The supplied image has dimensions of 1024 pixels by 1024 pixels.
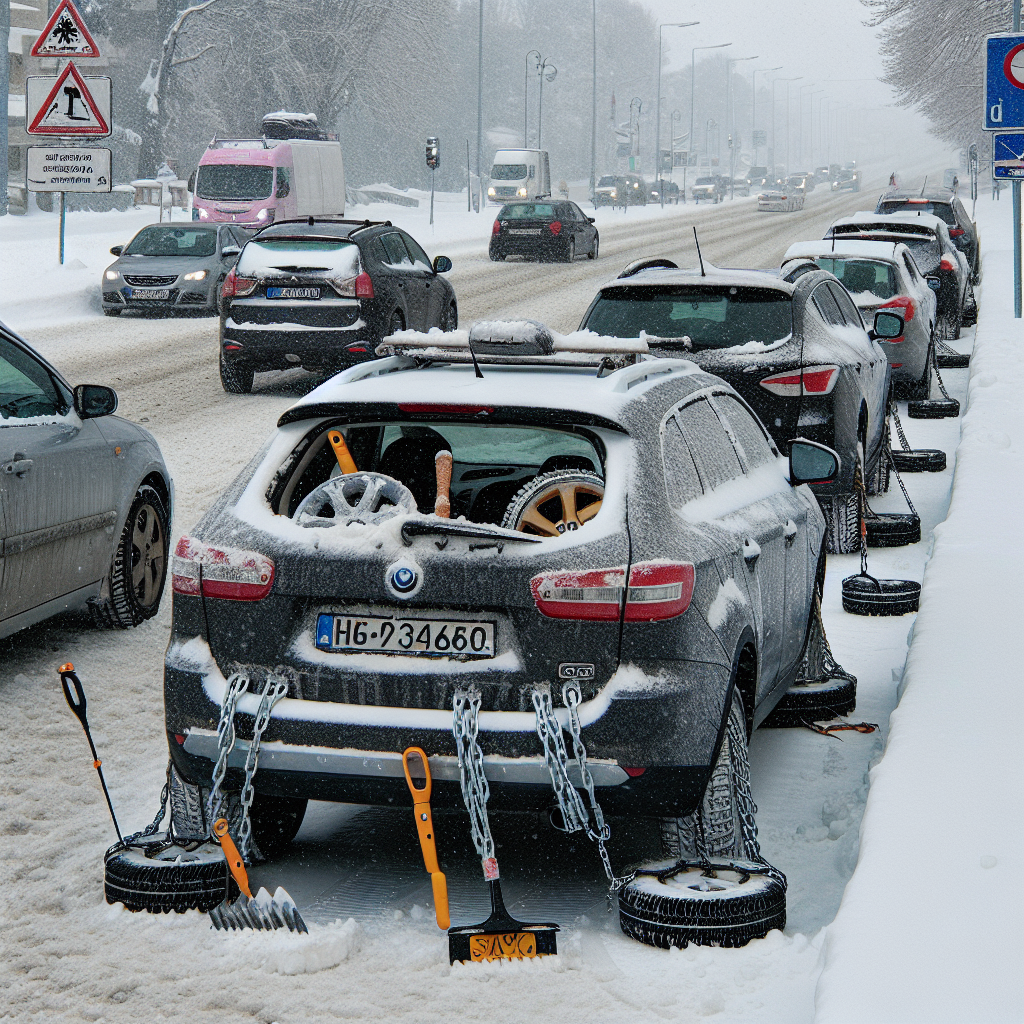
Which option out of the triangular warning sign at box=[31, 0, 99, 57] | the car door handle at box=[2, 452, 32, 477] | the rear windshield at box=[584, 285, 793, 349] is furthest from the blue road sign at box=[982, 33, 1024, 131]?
the car door handle at box=[2, 452, 32, 477]

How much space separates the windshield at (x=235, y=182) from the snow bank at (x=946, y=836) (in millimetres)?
31941

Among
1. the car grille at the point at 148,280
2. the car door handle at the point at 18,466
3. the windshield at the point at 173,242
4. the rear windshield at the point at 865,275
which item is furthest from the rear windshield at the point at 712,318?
the windshield at the point at 173,242

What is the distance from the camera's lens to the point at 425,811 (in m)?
4.46

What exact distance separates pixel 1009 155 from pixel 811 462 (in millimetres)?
14366

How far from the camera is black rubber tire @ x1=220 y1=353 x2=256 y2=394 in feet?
54.8

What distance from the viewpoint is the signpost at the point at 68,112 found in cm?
2128

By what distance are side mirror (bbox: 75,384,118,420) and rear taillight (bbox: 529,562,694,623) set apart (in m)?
3.53

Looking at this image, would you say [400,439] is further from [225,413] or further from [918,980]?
[225,413]

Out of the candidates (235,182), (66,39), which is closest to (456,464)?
(66,39)

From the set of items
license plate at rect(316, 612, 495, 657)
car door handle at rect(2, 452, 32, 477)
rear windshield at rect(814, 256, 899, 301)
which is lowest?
license plate at rect(316, 612, 495, 657)

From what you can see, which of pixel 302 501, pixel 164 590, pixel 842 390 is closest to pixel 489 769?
pixel 302 501

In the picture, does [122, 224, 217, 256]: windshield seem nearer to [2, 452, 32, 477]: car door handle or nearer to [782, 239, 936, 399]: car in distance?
[782, 239, 936, 399]: car in distance

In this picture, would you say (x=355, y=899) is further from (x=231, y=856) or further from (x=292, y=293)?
(x=292, y=293)

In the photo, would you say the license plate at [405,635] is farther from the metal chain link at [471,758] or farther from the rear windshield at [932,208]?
the rear windshield at [932,208]
